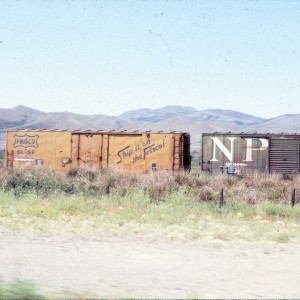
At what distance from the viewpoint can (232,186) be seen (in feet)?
68.8

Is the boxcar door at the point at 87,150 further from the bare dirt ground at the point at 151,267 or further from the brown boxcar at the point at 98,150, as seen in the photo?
the bare dirt ground at the point at 151,267

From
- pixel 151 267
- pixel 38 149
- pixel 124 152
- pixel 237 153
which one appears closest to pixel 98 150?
pixel 124 152

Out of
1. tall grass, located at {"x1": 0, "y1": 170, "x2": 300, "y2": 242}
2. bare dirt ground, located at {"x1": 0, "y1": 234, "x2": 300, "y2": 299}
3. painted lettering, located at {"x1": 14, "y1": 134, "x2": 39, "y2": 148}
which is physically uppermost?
painted lettering, located at {"x1": 14, "y1": 134, "x2": 39, "y2": 148}

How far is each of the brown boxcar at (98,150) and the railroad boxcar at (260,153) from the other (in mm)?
2214

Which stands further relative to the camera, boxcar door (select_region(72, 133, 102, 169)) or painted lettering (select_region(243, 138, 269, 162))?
boxcar door (select_region(72, 133, 102, 169))

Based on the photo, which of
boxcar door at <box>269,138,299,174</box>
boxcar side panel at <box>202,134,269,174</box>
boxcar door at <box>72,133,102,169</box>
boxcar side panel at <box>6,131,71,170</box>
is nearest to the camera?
boxcar door at <box>269,138,299,174</box>

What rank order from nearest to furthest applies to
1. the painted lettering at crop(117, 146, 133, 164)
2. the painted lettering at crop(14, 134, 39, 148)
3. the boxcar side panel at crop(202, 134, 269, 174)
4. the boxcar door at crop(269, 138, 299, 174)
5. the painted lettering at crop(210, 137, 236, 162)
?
the boxcar door at crop(269, 138, 299, 174), the boxcar side panel at crop(202, 134, 269, 174), the painted lettering at crop(210, 137, 236, 162), the painted lettering at crop(117, 146, 133, 164), the painted lettering at crop(14, 134, 39, 148)

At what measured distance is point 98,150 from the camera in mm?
26375

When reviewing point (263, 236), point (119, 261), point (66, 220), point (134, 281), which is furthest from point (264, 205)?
point (134, 281)

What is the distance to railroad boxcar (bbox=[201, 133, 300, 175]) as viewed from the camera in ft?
83.7

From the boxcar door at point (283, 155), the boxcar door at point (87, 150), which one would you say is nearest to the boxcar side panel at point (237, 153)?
the boxcar door at point (283, 155)

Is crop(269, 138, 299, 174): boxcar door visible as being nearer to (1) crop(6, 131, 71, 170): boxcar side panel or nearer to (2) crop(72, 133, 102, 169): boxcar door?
(2) crop(72, 133, 102, 169): boxcar door

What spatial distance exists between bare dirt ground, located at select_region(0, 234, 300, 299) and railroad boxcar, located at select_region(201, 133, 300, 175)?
513 inches

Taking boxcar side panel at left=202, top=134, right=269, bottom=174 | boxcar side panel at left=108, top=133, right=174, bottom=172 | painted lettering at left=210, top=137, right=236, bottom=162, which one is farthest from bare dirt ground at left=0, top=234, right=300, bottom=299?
painted lettering at left=210, top=137, right=236, bottom=162
